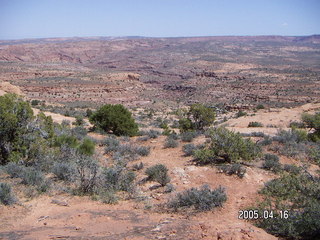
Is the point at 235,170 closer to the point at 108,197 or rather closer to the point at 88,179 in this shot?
the point at 108,197

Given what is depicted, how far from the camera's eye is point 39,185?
7.36 meters

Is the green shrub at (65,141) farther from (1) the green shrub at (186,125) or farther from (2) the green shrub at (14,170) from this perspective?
(1) the green shrub at (186,125)

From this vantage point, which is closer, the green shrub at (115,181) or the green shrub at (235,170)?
the green shrub at (115,181)

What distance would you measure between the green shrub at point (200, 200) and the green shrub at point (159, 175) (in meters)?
1.27

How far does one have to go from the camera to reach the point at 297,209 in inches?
226

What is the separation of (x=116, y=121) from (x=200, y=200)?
33.6 ft

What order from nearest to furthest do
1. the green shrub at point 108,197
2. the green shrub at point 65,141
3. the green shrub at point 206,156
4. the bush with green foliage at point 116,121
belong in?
the green shrub at point 108,197, the green shrub at point 206,156, the green shrub at point 65,141, the bush with green foliage at point 116,121

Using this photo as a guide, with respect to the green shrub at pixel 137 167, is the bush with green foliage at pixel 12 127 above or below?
above

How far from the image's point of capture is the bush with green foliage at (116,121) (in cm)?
1580

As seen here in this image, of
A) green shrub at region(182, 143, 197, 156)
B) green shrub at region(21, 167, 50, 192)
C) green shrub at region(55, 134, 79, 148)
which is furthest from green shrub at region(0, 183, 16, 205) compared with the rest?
green shrub at region(182, 143, 197, 156)

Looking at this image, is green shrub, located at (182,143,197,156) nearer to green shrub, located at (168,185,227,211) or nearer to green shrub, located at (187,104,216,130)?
green shrub, located at (168,185,227,211)

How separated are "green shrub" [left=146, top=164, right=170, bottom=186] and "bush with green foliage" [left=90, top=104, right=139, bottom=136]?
768 cm

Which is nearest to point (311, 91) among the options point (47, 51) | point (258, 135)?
point (258, 135)

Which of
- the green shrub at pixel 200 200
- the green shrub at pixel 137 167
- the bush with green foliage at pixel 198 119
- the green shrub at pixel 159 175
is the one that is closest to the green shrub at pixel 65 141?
the green shrub at pixel 137 167
